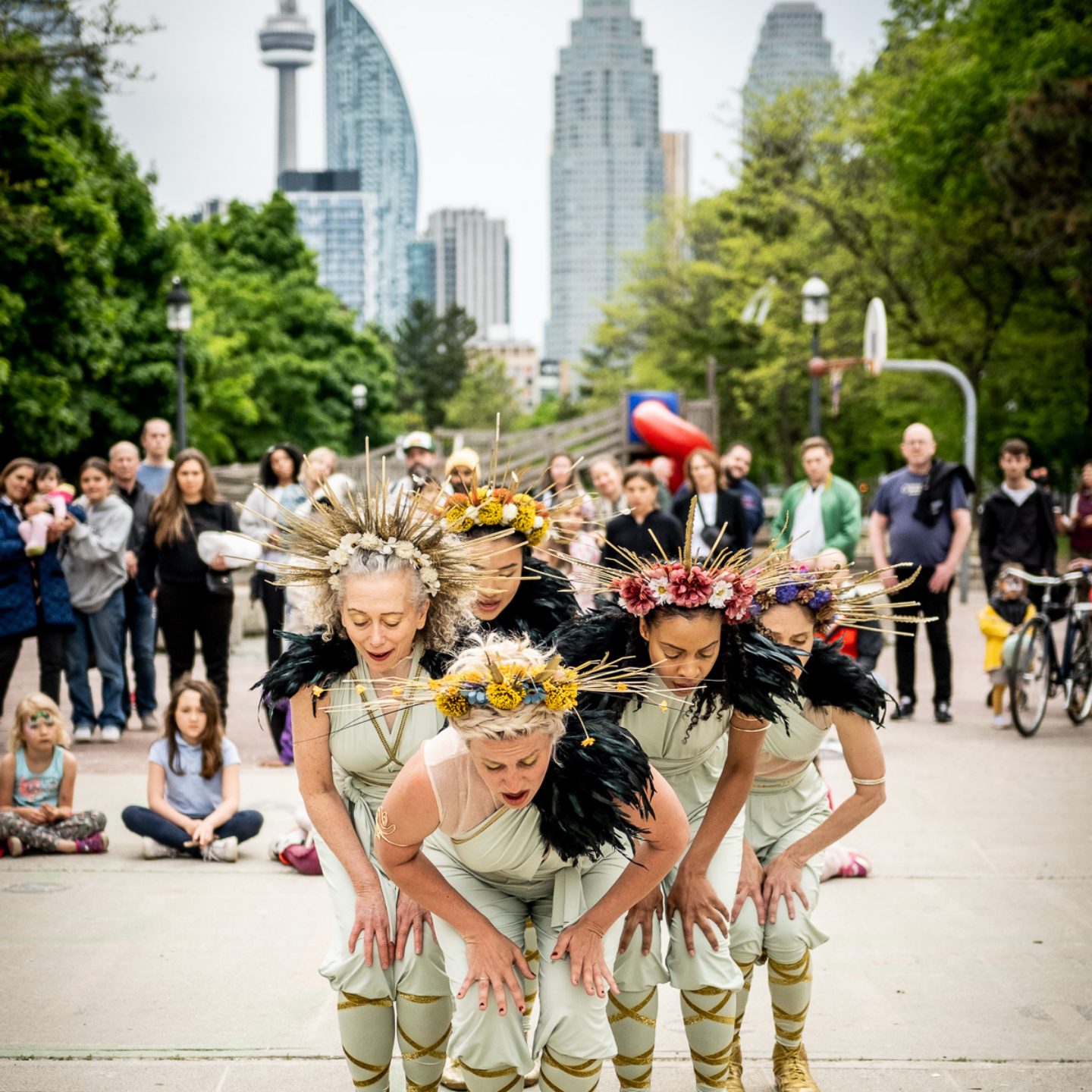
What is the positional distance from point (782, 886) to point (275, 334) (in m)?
40.2

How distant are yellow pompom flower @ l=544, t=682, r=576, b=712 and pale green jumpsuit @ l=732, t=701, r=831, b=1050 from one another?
100 cm

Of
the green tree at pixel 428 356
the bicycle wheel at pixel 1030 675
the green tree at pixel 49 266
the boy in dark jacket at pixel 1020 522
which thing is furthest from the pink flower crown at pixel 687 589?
the green tree at pixel 428 356

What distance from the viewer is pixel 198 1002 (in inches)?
156

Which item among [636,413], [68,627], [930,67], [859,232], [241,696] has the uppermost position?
[930,67]

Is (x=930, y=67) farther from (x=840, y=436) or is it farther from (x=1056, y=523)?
(x=1056, y=523)

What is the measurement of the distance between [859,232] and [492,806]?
2960 centimetres

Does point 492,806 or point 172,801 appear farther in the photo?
point 172,801

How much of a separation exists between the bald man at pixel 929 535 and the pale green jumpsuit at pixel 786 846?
4.90 m

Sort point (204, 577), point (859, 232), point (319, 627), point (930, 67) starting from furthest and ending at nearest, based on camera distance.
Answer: point (859, 232), point (930, 67), point (204, 577), point (319, 627)

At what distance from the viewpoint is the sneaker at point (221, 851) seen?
5.44 meters

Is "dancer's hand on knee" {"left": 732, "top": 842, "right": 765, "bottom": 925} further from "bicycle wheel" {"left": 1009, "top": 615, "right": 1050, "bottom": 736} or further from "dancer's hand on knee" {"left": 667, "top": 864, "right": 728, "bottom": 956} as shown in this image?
"bicycle wheel" {"left": 1009, "top": 615, "right": 1050, "bottom": 736}

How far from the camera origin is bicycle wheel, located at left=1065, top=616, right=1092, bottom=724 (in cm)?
841

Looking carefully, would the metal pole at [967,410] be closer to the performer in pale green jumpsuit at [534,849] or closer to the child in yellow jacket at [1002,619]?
the child in yellow jacket at [1002,619]

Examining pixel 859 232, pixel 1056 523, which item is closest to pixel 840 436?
pixel 859 232
